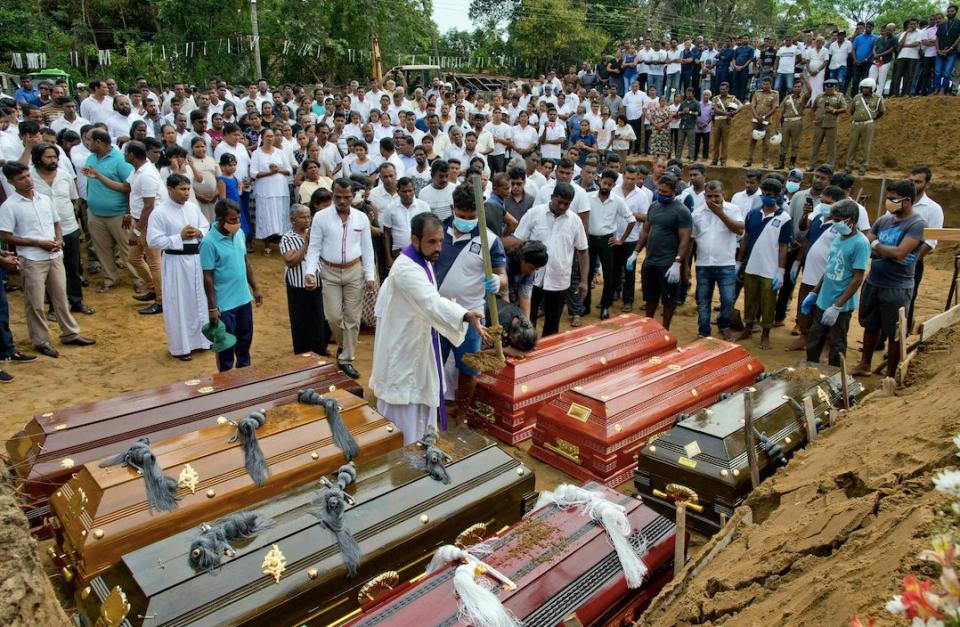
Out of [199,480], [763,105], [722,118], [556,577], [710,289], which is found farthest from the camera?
[722,118]

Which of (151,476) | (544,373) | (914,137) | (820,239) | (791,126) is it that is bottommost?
(544,373)

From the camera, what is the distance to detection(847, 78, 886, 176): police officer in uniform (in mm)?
11719

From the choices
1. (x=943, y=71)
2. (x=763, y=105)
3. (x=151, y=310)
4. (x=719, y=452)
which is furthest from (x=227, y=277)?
(x=943, y=71)

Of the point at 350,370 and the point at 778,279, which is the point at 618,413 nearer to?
the point at 350,370

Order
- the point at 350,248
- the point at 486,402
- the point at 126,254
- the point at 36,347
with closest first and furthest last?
the point at 486,402, the point at 350,248, the point at 36,347, the point at 126,254

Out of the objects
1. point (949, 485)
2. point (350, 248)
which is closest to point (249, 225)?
point (350, 248)

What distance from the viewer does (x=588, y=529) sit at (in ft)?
10.4

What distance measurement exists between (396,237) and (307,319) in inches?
64.4

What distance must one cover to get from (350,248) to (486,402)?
1930mm

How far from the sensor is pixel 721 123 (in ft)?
46.0

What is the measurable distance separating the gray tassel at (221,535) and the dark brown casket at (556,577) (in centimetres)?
65

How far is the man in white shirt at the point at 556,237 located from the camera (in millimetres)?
6742

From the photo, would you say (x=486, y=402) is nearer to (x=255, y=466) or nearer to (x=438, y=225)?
(x=438, y=225)

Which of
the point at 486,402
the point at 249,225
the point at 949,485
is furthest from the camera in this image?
the point at 249,225
